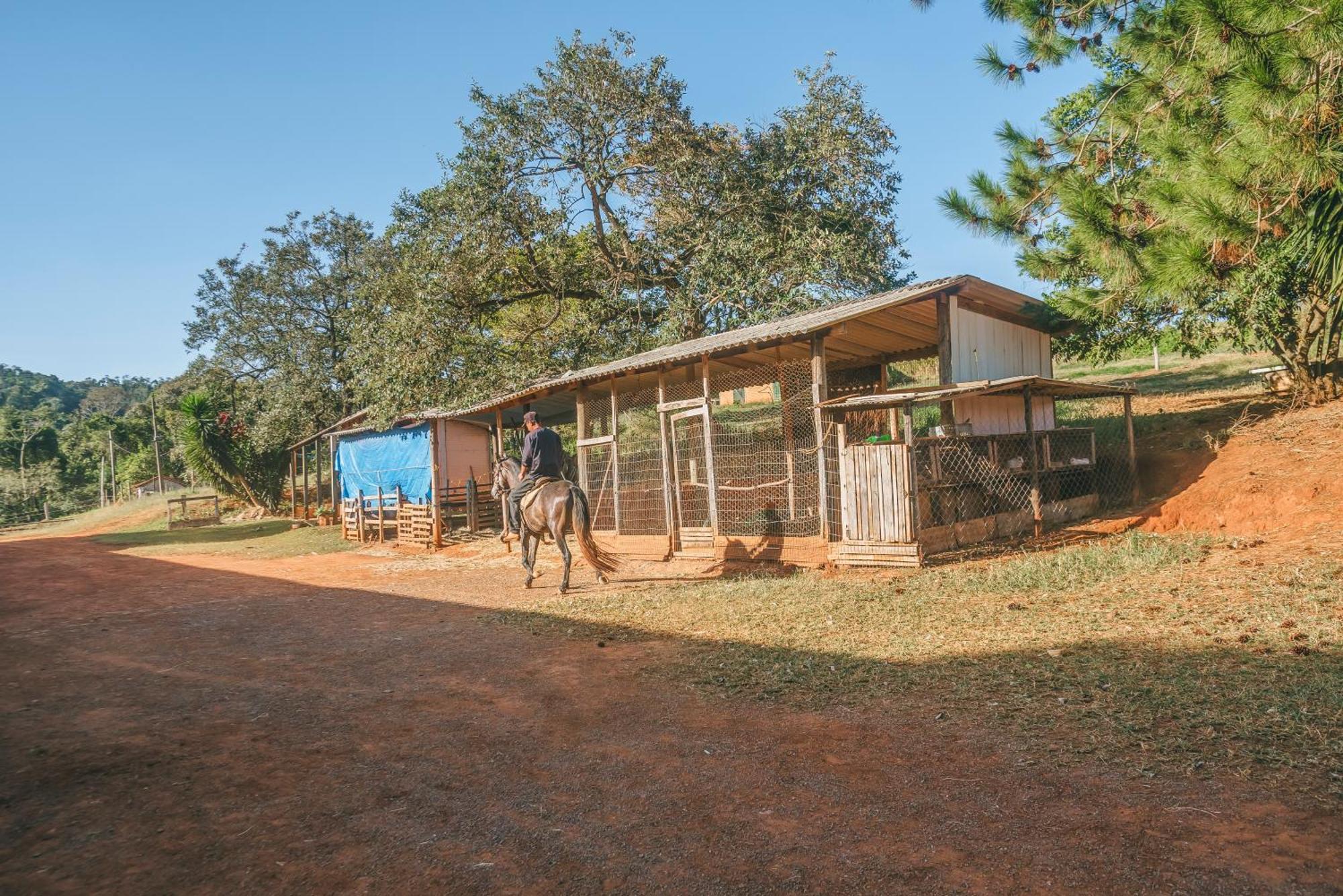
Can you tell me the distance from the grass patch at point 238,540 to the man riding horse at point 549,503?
29.1 feet

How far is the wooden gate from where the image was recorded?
922cm

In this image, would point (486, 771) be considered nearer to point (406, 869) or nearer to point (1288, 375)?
point (406, 869)

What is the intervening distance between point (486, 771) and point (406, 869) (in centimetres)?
99

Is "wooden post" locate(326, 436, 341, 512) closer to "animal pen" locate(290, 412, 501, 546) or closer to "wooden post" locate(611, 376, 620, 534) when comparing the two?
"animal pen" locate(290, 412, 501, 546)

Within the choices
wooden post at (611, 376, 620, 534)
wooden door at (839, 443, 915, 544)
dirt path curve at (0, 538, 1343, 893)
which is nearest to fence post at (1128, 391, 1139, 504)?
wooden door at (839, 443, 915, 544)

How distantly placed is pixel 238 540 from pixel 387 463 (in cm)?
482

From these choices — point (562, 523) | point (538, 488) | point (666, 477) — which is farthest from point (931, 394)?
point (538, 488)

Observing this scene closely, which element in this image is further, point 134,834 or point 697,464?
point 697,464

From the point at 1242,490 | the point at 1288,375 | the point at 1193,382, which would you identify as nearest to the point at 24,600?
the point at 1242,490

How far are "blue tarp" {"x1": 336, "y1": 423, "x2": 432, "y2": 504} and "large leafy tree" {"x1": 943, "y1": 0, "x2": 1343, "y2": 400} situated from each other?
47.4 feet

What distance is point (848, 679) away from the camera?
17.3ft

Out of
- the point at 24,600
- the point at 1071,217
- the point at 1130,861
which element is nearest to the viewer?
the point at 1130,861

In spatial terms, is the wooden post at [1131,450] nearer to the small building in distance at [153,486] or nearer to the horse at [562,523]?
the horse at [562,523]

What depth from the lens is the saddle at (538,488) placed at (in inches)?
396
